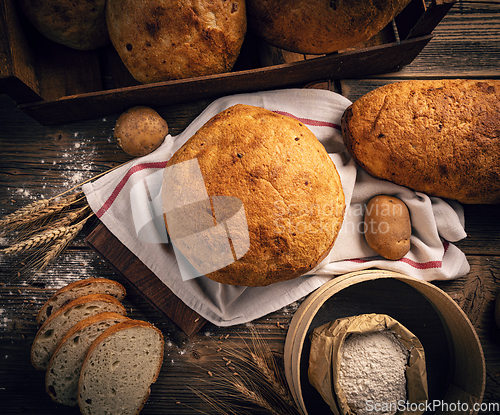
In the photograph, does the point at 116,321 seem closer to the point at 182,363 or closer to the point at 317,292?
the point at 182,363

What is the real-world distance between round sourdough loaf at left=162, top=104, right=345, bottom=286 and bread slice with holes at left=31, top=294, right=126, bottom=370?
1.89 ft

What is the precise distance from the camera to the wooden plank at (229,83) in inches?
54.4

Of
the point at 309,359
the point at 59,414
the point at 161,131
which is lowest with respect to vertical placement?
the point at 59,414

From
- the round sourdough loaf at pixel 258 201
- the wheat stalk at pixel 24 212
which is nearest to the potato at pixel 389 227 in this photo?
the round sourdough loaf at pixel 258 201

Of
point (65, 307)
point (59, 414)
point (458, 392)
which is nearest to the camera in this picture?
point (458, 392)

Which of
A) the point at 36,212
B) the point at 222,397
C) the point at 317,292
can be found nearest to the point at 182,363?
the point at 222,397

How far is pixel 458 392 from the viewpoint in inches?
52.8

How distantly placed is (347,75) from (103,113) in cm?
138

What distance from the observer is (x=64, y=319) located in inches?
57.4

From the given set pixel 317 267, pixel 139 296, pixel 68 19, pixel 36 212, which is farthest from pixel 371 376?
pixel 68 19

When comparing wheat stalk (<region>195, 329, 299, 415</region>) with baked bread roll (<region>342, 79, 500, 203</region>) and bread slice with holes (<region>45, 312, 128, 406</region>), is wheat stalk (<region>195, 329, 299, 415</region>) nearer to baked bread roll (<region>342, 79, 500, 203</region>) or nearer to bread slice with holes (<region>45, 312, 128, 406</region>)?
bread slice with holes (<region>45, 312, 128, 406</region>)

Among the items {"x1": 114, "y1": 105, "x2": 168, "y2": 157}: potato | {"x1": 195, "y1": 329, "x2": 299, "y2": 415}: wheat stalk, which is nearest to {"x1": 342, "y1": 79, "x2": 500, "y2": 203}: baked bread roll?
{"x1": 114, "y1": 105, "x2": 168, "y2": 157}: potato

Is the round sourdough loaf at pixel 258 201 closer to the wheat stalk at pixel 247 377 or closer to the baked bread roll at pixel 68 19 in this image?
the wheat stalk at pixel 247 377

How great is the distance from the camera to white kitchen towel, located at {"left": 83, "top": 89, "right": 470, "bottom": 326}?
1450 mm
